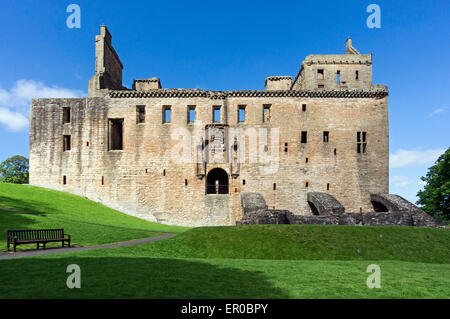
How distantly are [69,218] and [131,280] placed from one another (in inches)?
678

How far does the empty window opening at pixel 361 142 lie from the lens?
31.8 meters

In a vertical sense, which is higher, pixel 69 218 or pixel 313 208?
pixel 69 218

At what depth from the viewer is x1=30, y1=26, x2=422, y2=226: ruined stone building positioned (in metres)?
30.0

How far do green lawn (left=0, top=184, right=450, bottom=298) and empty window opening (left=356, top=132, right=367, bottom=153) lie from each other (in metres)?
14.3

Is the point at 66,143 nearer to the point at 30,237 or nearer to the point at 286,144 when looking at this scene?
the point at 30,237

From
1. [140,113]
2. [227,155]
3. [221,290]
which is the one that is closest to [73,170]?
[140,113]

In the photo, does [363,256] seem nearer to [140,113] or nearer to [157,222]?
[157,222]

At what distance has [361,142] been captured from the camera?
31.8m

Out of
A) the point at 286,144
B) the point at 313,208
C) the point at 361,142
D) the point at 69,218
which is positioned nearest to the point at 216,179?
the point at 286,144

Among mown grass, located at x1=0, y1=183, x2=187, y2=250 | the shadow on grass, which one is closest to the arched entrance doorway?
mown grass, located at x1=0, y1=183, x2=187, y2=250

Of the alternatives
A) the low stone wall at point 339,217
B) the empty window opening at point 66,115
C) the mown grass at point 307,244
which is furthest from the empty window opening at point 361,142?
the empty window opening at point 66,115

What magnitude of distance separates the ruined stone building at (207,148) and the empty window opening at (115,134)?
0.15 meters

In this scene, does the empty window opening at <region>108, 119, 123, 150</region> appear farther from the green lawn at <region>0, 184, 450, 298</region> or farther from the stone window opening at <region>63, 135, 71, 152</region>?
the green lawn at <region>0, 184, 450, 298</region>
